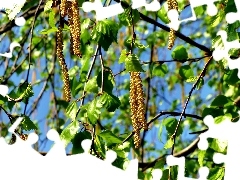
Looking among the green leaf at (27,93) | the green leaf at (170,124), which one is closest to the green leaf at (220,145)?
the green leaf at (170,124)

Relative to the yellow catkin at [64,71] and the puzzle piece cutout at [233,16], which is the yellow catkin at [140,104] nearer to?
the yellow catkin at [64,71]

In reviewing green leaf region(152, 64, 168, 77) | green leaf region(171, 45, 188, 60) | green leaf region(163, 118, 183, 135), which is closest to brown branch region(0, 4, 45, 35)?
green leaf region(152, 64, 168, 77)

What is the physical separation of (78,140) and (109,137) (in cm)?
9

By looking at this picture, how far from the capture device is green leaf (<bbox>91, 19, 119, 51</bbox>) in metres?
1.38

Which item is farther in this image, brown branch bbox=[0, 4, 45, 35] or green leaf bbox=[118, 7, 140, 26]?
brown branch bbox=[0, 4, 45, 35]

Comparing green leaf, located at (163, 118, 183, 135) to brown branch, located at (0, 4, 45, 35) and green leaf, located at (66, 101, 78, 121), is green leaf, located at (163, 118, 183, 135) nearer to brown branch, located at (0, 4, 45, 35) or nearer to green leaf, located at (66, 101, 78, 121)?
green leaf, located at (66, 101, 78, 121)

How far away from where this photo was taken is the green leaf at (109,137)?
142 cm

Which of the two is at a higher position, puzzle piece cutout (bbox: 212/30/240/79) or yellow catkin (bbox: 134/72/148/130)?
puzzle piece cutout (bbox: 212/30/240/79)

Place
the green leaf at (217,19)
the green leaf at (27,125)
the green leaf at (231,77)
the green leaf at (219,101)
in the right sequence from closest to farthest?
the green leaf at (27,125), the green leaf at (217,19), the green leaf at (231,77), the green leaf at (219,101)

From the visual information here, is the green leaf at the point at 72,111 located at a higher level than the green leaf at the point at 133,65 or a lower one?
lower

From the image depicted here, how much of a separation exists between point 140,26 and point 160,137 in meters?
2.35

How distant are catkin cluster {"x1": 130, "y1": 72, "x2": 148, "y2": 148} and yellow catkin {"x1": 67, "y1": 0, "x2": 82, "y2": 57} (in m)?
0.13

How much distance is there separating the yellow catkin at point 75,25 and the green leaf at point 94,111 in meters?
0.19

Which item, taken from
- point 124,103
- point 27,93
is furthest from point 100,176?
point 124,103
